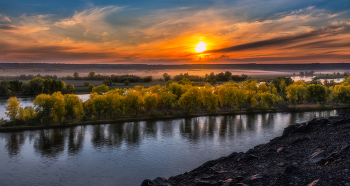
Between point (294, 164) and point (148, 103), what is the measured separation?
41668mm

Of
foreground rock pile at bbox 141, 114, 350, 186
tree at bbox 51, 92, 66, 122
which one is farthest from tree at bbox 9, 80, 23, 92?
foreground rock pile at bbox 141, 114, 350, 186

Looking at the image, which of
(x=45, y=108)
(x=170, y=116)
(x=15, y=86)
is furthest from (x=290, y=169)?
(x=15, y=86)

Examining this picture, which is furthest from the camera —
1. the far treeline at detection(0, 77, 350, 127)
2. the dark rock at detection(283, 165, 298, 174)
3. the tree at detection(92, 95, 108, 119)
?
the tree at detection(92, 95, 108, 119)

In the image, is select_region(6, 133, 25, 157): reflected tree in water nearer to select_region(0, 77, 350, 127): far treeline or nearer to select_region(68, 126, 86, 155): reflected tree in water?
select_region(0, 77, 350, 127): far treeline

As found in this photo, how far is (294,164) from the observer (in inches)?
499

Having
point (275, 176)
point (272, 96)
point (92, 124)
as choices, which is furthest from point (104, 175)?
point (272, 96)

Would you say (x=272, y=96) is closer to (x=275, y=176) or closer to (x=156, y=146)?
(x=156, y=146)

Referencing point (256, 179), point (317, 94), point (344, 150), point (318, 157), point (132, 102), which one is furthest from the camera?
point (317, 94)

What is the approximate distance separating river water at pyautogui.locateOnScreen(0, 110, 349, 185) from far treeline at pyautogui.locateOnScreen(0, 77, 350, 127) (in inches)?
160

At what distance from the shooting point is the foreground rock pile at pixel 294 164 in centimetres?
1109

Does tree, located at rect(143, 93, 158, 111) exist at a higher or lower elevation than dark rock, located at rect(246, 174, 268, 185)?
higher

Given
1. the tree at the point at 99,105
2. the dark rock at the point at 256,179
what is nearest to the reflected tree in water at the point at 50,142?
the tree at the point at 99,105

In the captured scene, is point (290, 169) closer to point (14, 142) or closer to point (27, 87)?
point (14, 142)

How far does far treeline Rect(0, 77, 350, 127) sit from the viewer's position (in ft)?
133
